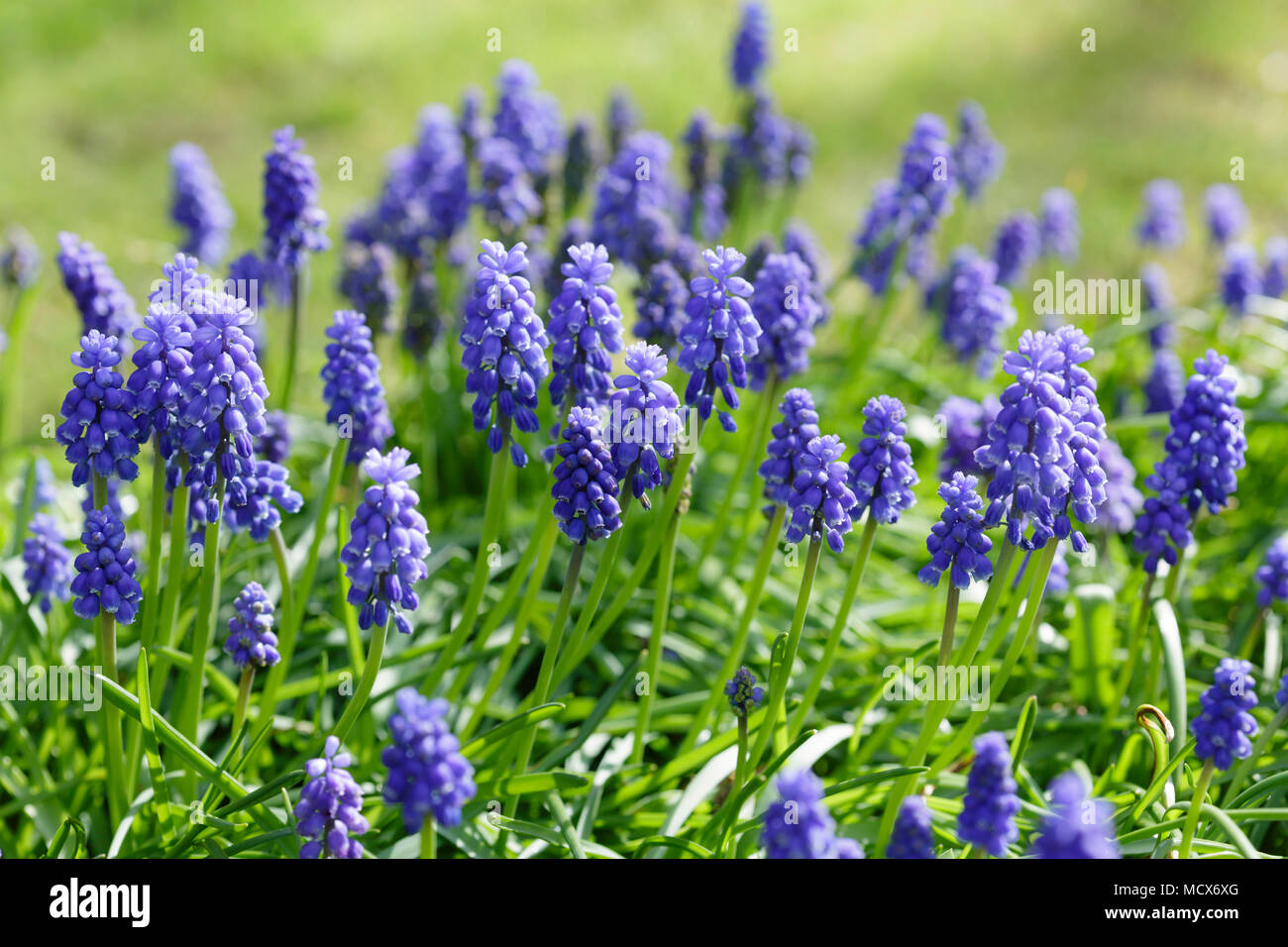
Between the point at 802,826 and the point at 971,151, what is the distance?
6208 millimetres

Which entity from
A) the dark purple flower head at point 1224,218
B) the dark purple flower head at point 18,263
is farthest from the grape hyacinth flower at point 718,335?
the dark purple flower head at point 1224,218

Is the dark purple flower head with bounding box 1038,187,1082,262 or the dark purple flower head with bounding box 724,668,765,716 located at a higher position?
the dark purple flower head with bounding box 1038,187,1082,262

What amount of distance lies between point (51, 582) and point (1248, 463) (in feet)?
21.6

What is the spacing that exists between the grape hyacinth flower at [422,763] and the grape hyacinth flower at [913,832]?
4.27ft

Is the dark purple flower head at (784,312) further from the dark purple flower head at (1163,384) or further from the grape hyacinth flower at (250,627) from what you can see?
the dark purple flower head at (1163,384)

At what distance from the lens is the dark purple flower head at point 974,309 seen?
723cm

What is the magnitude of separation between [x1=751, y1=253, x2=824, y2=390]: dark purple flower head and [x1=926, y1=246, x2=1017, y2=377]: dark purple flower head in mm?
2012

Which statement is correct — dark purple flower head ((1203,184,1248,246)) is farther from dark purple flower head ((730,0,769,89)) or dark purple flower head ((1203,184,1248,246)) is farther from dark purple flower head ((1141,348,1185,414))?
dark purple flower head ((730,0,769,89))

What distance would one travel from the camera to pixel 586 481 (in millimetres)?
4242

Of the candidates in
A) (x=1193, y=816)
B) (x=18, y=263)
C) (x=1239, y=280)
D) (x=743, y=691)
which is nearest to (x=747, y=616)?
(x=743, y=691)

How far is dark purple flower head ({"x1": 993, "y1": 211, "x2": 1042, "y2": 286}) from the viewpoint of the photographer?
878 cm

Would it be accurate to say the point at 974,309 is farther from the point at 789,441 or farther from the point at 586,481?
the point at 586,481

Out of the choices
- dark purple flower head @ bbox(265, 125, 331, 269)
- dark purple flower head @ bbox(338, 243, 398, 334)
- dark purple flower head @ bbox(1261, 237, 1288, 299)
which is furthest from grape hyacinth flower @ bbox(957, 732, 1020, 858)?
dark purple flower head @ bbox(1261, 237, 1288, 299)
